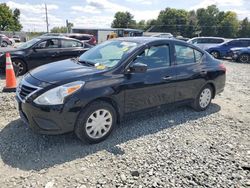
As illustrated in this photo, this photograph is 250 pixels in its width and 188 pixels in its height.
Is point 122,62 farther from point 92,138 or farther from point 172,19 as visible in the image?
point 172,19

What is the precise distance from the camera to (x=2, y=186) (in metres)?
2.94

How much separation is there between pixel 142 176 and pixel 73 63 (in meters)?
2.33

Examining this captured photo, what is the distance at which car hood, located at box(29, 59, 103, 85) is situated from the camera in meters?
3.72

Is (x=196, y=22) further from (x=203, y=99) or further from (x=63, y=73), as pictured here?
(x=63, y=73)

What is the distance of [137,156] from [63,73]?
5.46 feet

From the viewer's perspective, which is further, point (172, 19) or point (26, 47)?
point (172, 19)

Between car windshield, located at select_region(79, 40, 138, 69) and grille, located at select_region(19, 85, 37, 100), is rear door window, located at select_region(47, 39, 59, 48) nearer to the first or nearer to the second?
car windshield, located at select_region(79, 40, 138, 69)

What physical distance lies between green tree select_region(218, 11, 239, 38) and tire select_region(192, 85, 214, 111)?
76.9m

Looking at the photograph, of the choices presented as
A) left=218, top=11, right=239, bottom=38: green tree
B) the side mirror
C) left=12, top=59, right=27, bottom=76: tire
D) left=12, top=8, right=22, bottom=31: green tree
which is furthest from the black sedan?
left=218, top=11, right=239, bottom=38: green tree

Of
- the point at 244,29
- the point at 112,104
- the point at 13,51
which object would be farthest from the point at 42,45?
the point at 244,29

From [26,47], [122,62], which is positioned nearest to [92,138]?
[122,62]

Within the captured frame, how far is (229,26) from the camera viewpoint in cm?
7588

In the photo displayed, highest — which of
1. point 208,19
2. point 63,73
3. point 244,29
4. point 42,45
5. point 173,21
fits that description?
point 208,19

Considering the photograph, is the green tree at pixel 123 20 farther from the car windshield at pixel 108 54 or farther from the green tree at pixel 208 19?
the car windshield at pixel 108 54
